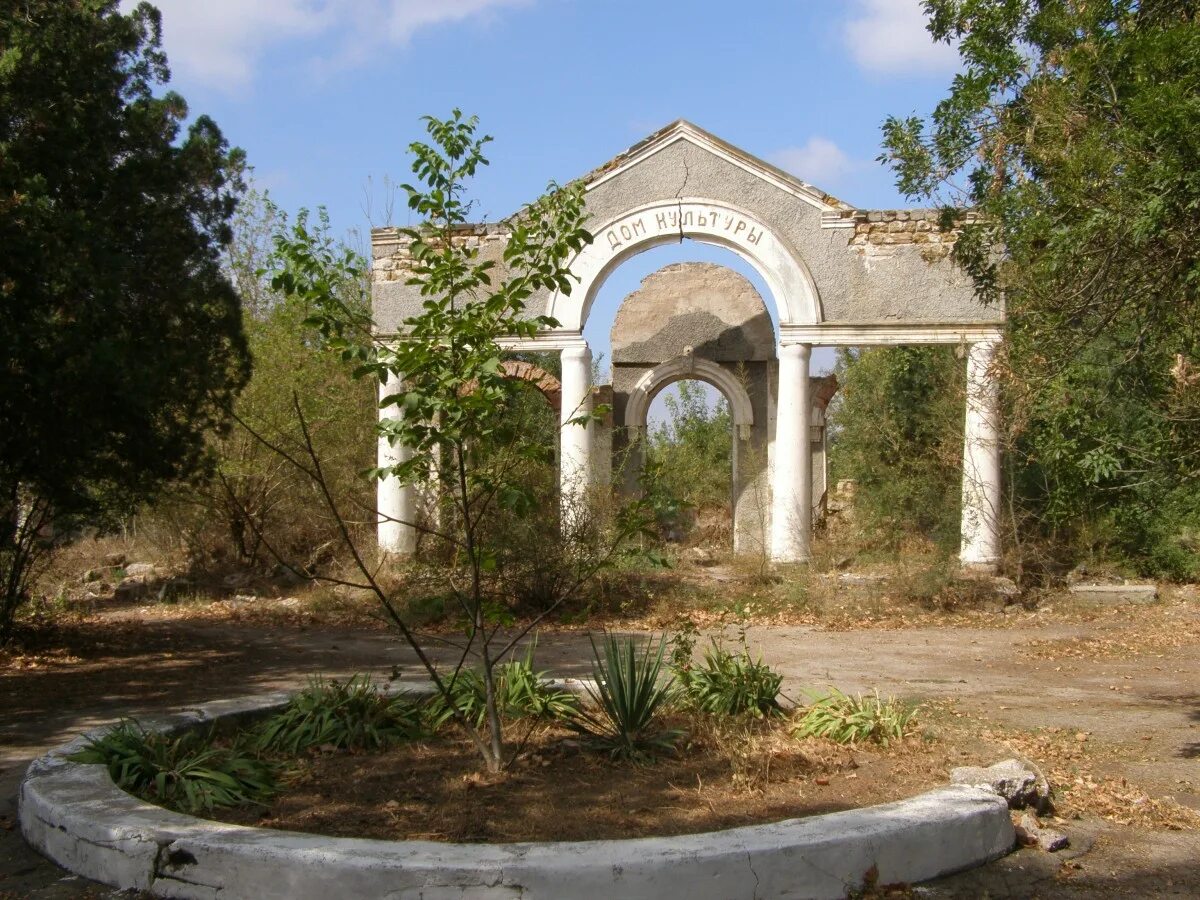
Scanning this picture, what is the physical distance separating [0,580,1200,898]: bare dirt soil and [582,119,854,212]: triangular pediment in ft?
17.2

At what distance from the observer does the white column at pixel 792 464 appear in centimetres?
1497

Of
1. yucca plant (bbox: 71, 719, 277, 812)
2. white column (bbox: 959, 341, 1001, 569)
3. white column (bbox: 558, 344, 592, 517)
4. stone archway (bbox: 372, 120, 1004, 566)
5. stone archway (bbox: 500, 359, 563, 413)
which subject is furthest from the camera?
stone archway (bbox: 500, 359, 563, 413)

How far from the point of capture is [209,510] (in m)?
16.7

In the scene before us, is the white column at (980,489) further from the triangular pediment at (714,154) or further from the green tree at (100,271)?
the green tree at (100,271)

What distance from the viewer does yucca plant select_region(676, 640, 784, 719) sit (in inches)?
263

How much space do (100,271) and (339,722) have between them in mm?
4863

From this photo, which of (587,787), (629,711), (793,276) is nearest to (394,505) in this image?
(793,276)

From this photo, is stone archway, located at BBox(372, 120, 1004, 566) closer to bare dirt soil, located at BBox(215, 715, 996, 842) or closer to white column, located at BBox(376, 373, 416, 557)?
white column, located at BBox(376, 373, 416, 557)

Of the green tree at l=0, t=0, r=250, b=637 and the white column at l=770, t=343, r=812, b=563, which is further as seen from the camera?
the white column at l=770, t=343, r=812, b=563

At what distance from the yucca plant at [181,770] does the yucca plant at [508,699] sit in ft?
3.59

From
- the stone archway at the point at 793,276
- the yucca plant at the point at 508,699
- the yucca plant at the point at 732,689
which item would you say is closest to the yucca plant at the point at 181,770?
the yucca plant at the point at 508,699

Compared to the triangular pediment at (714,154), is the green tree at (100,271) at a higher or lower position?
lower

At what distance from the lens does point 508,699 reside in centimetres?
661

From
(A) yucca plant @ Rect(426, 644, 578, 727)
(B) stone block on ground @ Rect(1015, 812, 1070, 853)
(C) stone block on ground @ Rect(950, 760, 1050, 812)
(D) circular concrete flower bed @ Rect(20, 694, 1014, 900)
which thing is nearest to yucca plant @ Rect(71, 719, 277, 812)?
(D) circular concrete flower bed @ Rect(20, 694, 1014, 900)
